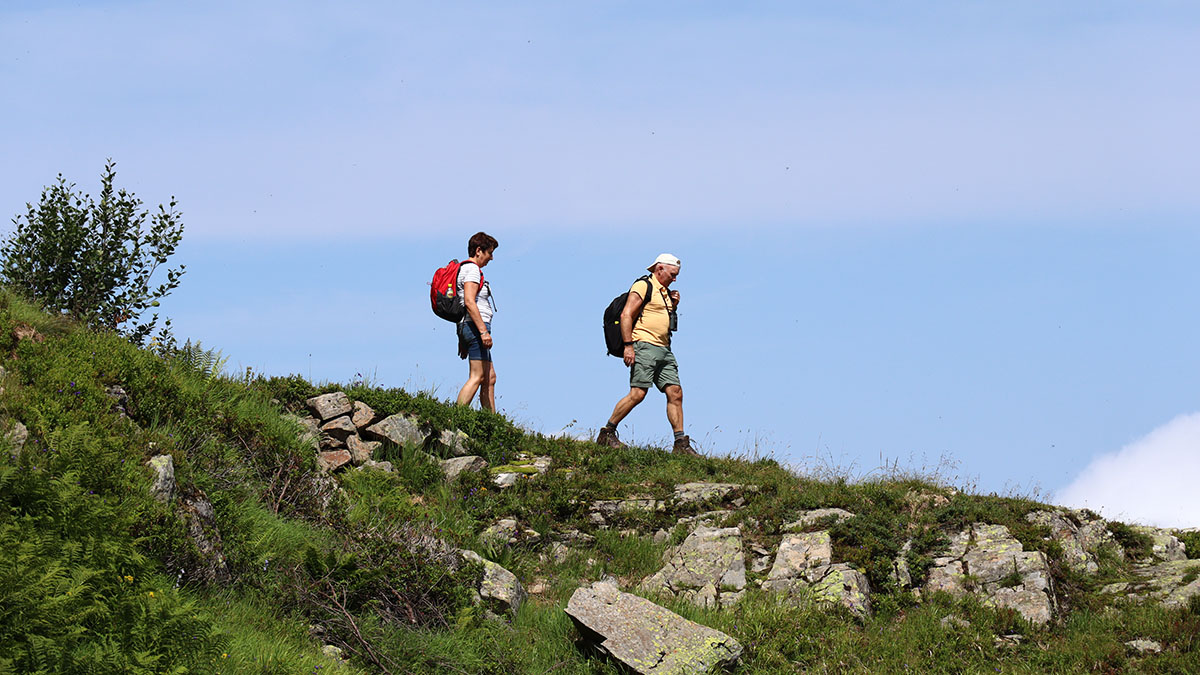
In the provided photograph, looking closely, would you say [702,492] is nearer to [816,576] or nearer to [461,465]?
[816,576]

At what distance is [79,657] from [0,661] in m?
0.61

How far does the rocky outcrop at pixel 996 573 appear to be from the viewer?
10766 mm

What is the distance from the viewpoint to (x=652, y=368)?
14891 mm

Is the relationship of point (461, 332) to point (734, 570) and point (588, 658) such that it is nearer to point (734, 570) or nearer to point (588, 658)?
point (734, 570)

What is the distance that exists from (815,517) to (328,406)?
6329mm

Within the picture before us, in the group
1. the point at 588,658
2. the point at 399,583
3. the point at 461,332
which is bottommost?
the point at 588,658

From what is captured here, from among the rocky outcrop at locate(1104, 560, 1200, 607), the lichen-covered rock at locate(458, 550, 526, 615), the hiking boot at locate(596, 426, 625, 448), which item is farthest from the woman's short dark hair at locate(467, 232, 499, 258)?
the rocky outcrop at locate(1104, 560, 1200, 607)

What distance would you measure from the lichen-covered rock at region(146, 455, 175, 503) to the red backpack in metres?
5.80

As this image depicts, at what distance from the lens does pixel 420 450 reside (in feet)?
44.6

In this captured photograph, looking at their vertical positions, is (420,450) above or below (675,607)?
above

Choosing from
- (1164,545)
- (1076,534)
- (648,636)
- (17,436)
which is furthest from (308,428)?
(1164,545)

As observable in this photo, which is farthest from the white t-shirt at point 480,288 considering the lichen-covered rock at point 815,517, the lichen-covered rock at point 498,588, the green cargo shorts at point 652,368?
the lichen-covered rock at point 815,517

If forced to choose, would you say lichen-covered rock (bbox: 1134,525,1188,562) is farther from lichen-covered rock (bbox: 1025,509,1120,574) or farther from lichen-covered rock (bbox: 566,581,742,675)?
lichen-covered rock (bbox: 566,581,742,675)

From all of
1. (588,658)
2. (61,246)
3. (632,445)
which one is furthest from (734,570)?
(61,246)
